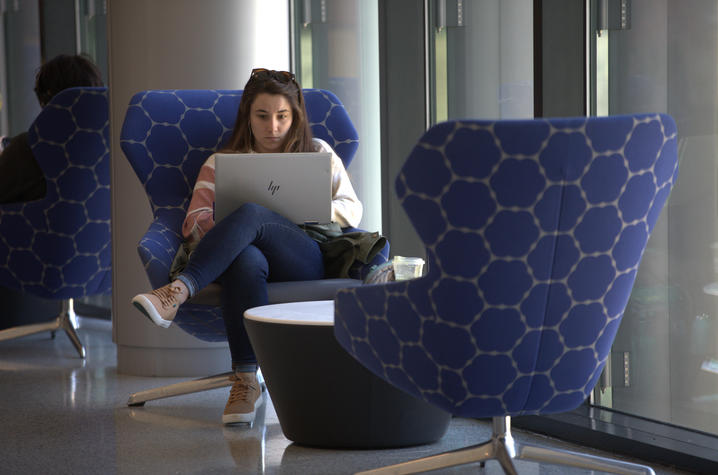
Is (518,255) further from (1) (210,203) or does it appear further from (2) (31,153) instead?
(2) (31,153)

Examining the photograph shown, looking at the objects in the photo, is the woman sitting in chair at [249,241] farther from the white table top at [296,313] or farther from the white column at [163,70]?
the white column at [163,70]

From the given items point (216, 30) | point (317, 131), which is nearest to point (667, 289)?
point (317, 131)

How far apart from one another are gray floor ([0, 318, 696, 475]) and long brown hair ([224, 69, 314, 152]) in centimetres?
82

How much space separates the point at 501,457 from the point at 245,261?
0.99 meters

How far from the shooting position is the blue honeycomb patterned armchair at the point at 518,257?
1685 mm

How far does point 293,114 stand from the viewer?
120 inches

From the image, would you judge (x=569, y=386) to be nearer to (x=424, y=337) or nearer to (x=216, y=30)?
(x=424, y=337)

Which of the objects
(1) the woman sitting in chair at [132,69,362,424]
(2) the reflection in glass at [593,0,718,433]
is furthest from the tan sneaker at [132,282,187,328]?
(2) the reflection in glass at [593,0,718,433]

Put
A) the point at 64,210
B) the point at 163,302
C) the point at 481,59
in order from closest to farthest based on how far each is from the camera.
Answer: the point at 163,302
the point at 481,59
the point at 64,210

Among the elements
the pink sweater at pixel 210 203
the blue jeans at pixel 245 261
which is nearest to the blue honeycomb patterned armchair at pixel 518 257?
the blue jeans at pixel 245 261

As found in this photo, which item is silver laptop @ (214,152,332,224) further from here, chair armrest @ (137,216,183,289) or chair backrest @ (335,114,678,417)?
chair backrest @ (335,114,678,417)

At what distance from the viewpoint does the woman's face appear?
3.01 metres

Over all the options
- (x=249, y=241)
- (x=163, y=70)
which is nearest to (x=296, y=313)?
(x=249, y=241)

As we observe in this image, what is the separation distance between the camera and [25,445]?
2.57 meters
